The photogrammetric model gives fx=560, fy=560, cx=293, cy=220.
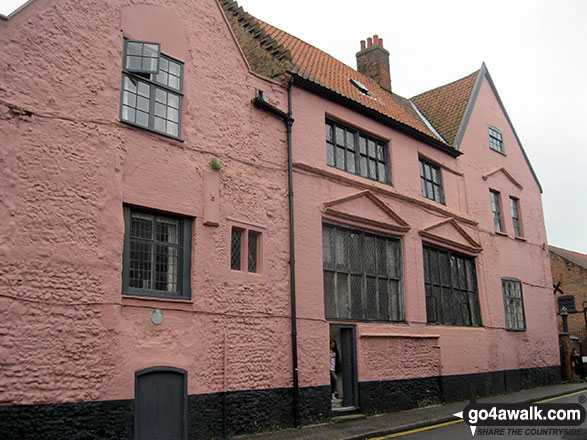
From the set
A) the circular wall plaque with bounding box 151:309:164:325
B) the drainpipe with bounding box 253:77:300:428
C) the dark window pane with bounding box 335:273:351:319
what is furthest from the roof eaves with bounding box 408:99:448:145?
the circular wall plaque with bounding box 151:309:164:325

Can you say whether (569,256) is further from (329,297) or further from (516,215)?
(329,297)

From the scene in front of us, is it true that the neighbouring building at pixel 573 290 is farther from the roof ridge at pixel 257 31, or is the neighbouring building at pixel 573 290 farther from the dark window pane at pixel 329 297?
the roof ridge at pixel 257 31

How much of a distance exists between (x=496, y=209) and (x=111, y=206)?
15902 mm

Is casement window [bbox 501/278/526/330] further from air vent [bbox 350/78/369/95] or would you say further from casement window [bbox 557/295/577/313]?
casement window [bbox 557/295/577/313]

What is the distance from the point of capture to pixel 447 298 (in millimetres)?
17406

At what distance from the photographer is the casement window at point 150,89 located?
33.5ft

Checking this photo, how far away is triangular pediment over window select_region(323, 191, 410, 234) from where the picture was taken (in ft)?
45.3

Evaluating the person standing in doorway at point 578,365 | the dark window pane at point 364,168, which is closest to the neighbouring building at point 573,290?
the person standing in doorway at point 578,365

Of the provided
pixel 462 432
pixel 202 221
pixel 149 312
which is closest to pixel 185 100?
pixel 202 221

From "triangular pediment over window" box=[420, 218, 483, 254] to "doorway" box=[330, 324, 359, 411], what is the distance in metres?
4.46

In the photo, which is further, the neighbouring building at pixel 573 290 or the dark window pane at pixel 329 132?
the neighbouring building at pixel 573 290

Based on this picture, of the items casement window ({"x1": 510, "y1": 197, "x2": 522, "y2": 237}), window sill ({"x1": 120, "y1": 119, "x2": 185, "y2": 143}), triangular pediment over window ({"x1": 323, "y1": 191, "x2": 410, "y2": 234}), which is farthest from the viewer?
casement window ({"x1": 510, "y1": 197, "x2": 522, "y2": 237})

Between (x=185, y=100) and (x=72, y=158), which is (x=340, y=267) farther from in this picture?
(x=72, y=158)

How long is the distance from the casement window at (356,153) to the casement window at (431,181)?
2.05 metres
